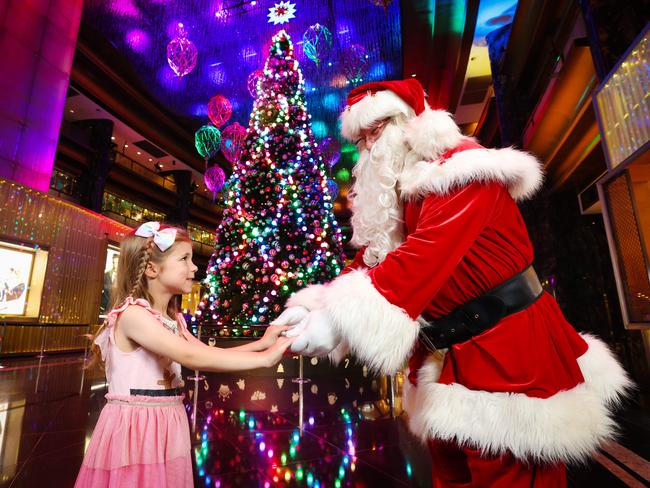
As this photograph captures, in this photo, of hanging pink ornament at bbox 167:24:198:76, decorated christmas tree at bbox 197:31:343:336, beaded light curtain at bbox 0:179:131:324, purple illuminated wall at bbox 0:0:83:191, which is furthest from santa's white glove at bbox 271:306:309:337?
beaded light curtain at bbox 0:179:131:324

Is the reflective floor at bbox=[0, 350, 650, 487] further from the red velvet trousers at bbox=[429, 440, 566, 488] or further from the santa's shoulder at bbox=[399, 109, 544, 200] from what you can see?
the santa's shoulder at bbox=[399, 109, 544, 200]

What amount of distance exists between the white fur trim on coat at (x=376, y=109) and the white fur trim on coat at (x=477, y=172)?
0.36m

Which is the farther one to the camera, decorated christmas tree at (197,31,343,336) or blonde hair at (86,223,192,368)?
decorated christmas tree at (197,31,343,336)

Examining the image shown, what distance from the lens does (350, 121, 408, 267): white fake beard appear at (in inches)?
53.9

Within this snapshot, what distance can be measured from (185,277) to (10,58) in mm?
9217

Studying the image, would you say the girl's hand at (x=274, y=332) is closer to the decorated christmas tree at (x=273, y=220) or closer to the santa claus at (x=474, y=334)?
the santa claus at (x=474, y=334)

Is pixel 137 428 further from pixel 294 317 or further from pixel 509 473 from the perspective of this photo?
pixel 509 473

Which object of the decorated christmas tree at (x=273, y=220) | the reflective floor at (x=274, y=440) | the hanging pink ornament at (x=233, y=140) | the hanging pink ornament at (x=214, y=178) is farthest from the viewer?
the hanging pink ornament at (x=214, y=178)

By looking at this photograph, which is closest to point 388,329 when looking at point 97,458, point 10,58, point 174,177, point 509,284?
point 509,284

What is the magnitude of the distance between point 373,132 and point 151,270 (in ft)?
3.77

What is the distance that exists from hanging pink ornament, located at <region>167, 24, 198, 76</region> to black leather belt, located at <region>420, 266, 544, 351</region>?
715 cm

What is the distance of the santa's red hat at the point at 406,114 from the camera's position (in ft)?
4.17

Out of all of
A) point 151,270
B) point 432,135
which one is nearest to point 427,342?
point 432,135

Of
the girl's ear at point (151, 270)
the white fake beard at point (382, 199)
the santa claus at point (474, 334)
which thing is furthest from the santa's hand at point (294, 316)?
the girl's ear at point (151, 270)
